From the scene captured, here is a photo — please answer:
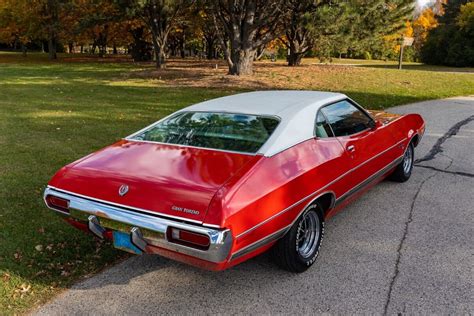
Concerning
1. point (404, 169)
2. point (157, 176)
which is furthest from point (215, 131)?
point (404, 169)

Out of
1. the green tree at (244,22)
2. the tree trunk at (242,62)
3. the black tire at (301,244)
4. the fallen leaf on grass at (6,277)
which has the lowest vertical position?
the fallen leaf on grass at (6,277)

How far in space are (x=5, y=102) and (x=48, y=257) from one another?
32.5 feet

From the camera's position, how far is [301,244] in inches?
137

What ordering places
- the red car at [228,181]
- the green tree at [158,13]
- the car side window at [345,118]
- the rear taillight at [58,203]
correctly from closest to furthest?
1. the red car at [228,181]
2. the rear taillight at [58,203]
3. the car side window at [345,118]
4. the green tree at [158,13]

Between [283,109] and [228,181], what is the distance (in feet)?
3.88

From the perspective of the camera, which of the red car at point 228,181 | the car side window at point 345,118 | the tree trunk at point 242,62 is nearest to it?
the red car at point 228,181

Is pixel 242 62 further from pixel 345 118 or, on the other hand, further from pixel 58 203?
pixel 58 203

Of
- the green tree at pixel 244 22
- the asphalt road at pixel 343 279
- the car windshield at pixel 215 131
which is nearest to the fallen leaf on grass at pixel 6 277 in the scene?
the asphalt road at pixel 343 279

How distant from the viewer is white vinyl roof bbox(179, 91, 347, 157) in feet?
11.1

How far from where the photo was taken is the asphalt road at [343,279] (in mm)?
2992

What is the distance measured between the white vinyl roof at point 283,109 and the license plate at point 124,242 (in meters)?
1.12

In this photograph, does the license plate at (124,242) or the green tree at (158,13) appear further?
the green tree at (158,13)

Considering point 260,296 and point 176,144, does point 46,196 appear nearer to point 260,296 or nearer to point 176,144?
point 176,144

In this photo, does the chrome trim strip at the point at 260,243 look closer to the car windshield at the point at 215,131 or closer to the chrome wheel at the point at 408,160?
the car windshield at the point at 215,131
